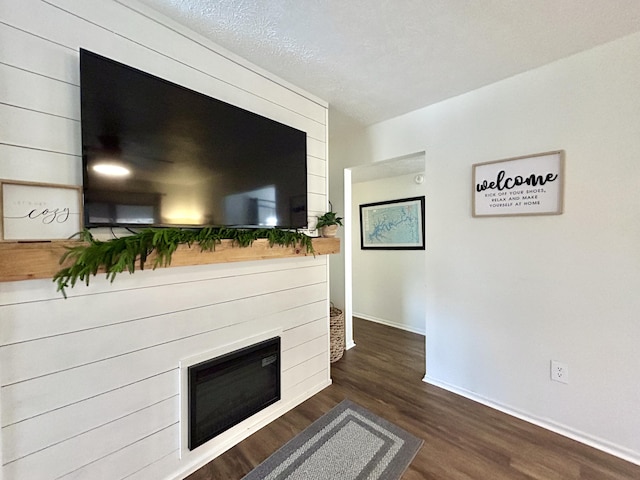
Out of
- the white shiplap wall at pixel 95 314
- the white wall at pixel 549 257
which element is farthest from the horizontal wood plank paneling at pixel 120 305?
the white wall at pixel 549 257

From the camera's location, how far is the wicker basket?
108 inches

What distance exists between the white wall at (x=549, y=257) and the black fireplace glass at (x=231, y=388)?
143cm

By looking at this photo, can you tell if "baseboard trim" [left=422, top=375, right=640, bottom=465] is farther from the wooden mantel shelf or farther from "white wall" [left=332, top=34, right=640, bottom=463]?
the wooden mantel shelf

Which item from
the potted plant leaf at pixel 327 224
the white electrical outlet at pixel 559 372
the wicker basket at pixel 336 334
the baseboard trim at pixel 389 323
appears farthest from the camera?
the baseboard trim at pixel 389 323

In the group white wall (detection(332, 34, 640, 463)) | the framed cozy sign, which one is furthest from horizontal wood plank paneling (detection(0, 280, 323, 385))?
white wall (detection(332, 34, 640, 463))

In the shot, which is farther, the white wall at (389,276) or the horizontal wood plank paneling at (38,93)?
the white wall at (389,276)

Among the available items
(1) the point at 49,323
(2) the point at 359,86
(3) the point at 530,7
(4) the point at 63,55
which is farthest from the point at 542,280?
(4) the point at 63,55

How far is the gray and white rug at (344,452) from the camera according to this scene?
1486 millimetres

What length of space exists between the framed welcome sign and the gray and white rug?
5.53ft

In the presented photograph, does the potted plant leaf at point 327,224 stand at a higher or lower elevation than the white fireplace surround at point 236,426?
higher

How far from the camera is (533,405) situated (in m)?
1.88

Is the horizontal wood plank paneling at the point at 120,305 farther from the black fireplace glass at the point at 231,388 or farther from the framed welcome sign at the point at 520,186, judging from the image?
the framed welcome sign at the point at 520,186

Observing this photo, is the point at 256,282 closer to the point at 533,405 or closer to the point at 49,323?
the point at 49,323

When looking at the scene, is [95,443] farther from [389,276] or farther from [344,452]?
[389,276]
